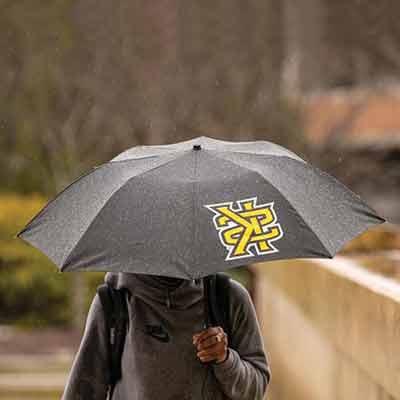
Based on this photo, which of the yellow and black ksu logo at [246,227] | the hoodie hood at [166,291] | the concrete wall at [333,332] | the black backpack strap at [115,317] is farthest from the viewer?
the concrete wall at [333,332]

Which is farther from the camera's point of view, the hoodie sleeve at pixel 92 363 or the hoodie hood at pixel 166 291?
the hoodie sleeve at pixel 92 363

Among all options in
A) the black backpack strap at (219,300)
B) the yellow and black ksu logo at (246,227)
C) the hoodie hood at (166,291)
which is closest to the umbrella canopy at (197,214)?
the yellow and black ksu logo at (246,227)

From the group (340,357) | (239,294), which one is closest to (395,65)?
(340,357)

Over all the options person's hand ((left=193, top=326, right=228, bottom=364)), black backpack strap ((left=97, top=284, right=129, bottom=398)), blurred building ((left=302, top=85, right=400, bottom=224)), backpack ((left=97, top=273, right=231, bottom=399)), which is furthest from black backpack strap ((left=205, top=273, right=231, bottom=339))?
blurred building ((left=302, top=85, right=400, bottom=224))

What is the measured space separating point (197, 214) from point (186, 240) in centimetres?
10

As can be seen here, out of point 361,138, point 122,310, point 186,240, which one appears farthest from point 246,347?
point 361,138

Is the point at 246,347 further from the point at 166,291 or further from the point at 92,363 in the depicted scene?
the point at 92,363

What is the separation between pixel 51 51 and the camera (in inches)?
936

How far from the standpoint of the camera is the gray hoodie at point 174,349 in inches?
177

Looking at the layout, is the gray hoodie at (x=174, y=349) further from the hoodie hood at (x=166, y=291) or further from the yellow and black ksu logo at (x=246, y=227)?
A: the yellow and black ksu logo at (x=246, y=227)

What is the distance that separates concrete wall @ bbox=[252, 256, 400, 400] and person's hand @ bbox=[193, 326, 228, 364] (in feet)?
3.31

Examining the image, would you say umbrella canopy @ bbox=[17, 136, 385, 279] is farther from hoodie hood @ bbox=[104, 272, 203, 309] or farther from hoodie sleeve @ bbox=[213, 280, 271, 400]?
hoodie sleeve @ bbox=[213, 280, 271, 400]

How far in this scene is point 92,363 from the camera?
4.66 m

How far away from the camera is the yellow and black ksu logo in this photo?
4.25 m
